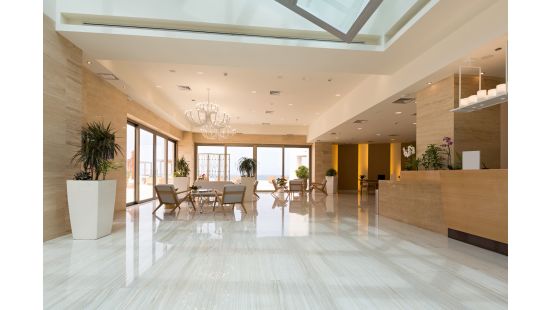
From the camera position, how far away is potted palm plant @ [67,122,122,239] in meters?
5.72

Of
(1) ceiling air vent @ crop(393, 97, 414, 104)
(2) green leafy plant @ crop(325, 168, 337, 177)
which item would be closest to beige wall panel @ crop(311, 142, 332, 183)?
(2) green leafy plant @ crop(325, 168, 337, 177)

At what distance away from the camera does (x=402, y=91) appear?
806 centimetres

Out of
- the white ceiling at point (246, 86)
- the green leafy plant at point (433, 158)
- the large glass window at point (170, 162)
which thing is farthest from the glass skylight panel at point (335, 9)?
the large glass window at point (170, 162)

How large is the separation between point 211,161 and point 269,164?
382 centimetres

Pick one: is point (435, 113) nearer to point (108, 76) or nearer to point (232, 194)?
point (232, 194)

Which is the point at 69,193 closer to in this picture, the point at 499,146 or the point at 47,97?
the point at 47,97

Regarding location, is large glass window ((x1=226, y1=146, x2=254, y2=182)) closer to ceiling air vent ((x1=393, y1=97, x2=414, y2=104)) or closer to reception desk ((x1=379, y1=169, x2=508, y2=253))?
ceiling air vent ((x1=393, y1=97, x2=414, y2=104))

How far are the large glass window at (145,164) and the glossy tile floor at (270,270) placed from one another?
6639 millimetres

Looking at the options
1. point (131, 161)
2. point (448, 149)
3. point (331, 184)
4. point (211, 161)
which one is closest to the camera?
point (448, 149)

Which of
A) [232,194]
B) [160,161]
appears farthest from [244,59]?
[160,161]

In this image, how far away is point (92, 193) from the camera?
19.0 ft

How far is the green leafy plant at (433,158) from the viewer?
7234 millimetres
